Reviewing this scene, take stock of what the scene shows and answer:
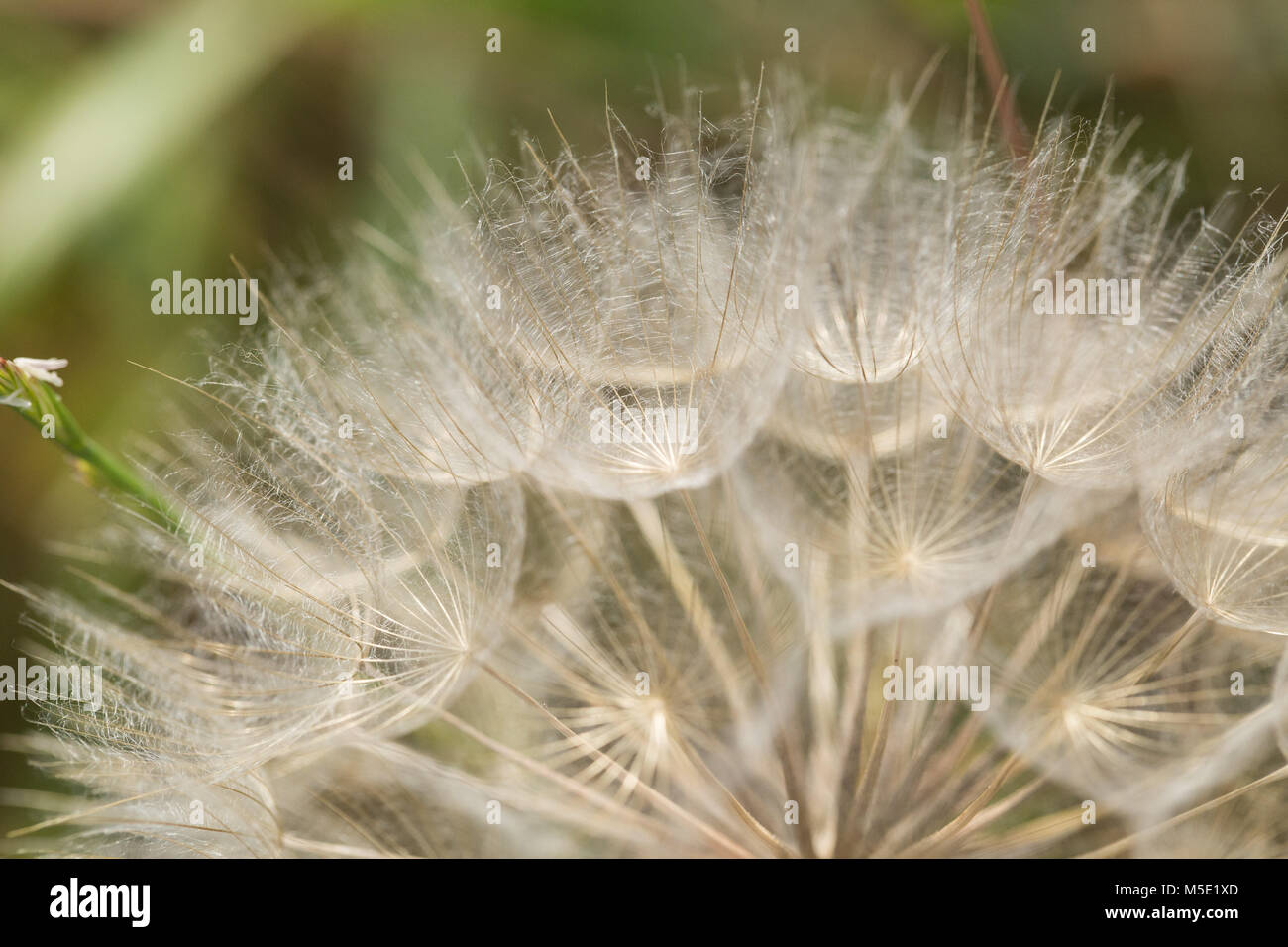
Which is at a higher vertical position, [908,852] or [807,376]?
[807,376]

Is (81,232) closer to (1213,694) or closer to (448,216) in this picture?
(448,216)

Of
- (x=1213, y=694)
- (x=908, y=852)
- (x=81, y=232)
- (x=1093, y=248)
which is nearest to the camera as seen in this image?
(x=908, y=852)

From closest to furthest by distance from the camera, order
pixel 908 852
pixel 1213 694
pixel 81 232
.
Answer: pixel 908 852 < pixel 1213 694 < pixel 81 232
